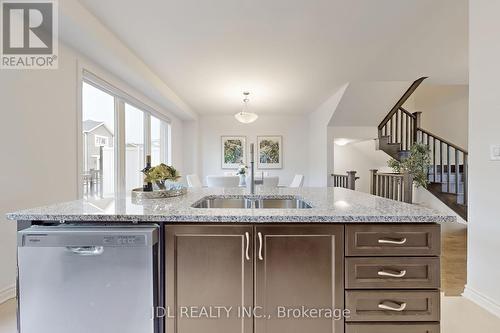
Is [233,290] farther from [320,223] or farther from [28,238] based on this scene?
[28,238]

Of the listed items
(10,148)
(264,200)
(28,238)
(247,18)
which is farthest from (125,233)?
(247,18)

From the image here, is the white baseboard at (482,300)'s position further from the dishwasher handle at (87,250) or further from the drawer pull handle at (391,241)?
the dishwasher handle at (87,250)

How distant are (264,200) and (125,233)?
1.06 m

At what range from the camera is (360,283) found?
47.3 inches

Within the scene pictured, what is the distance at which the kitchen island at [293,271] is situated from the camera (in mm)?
1192

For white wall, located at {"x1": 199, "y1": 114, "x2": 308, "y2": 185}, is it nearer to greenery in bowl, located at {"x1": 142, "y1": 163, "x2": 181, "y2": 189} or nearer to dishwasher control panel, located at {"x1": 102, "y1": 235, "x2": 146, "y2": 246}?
greenery in bowl, located at {"x1": 142, "y1": 163, "x2": 181, "y2": 189}

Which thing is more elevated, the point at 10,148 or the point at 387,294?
the point at 10,148

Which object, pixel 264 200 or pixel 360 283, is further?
pixel 264 200

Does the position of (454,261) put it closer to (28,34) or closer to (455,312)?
(455,312)

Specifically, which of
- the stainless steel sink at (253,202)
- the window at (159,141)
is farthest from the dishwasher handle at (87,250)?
the window at (159,141)

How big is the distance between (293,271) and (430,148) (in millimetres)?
5255

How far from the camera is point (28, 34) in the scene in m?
2.38

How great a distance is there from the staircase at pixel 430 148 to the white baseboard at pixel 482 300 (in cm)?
291

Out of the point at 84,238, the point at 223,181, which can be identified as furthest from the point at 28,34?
the point at 223,181
